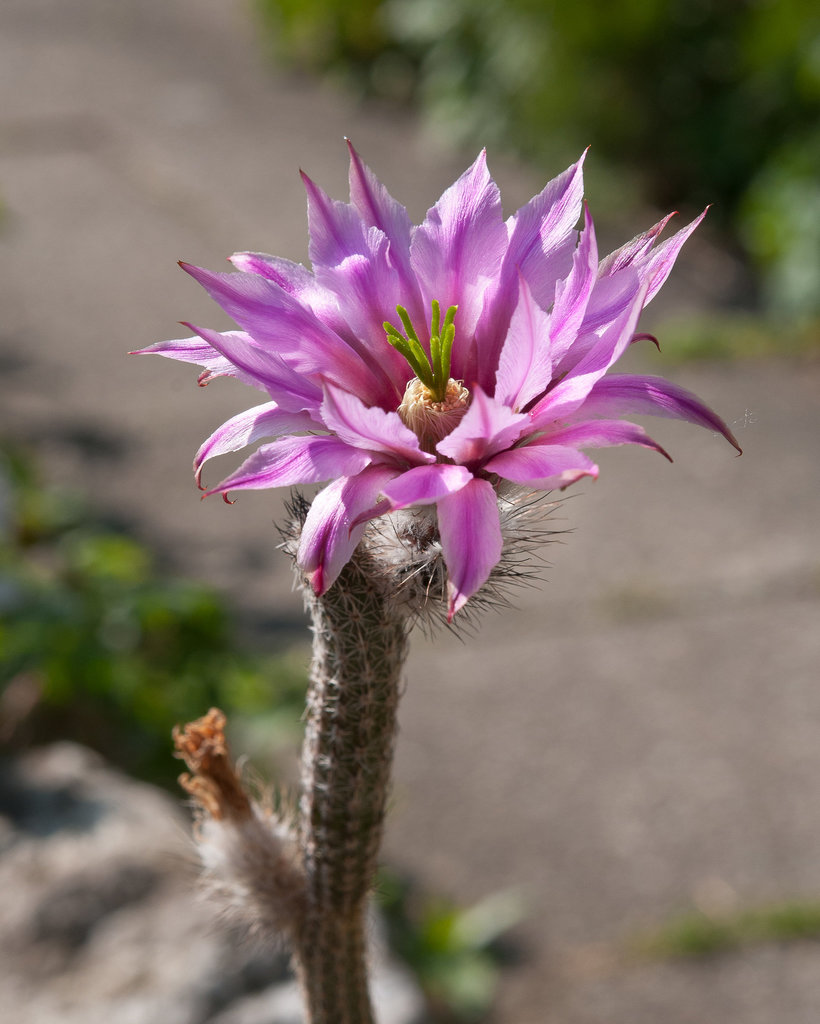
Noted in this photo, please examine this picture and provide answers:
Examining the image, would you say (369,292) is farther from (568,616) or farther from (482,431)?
(568,616)

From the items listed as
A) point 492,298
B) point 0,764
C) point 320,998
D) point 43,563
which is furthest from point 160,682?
point 492,298

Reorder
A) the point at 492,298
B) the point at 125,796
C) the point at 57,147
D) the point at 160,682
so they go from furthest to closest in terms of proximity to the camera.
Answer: the point at 57,147
the point at 160,682
the point at 125,796
the point at 492,298

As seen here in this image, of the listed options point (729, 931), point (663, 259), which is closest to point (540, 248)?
point (663, 259)

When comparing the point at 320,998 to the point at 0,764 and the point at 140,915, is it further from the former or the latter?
the point at 0,764

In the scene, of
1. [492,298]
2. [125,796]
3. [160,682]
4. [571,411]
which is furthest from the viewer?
[160,682]

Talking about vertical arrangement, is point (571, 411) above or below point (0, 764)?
below

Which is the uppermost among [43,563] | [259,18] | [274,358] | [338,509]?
[259,18]
